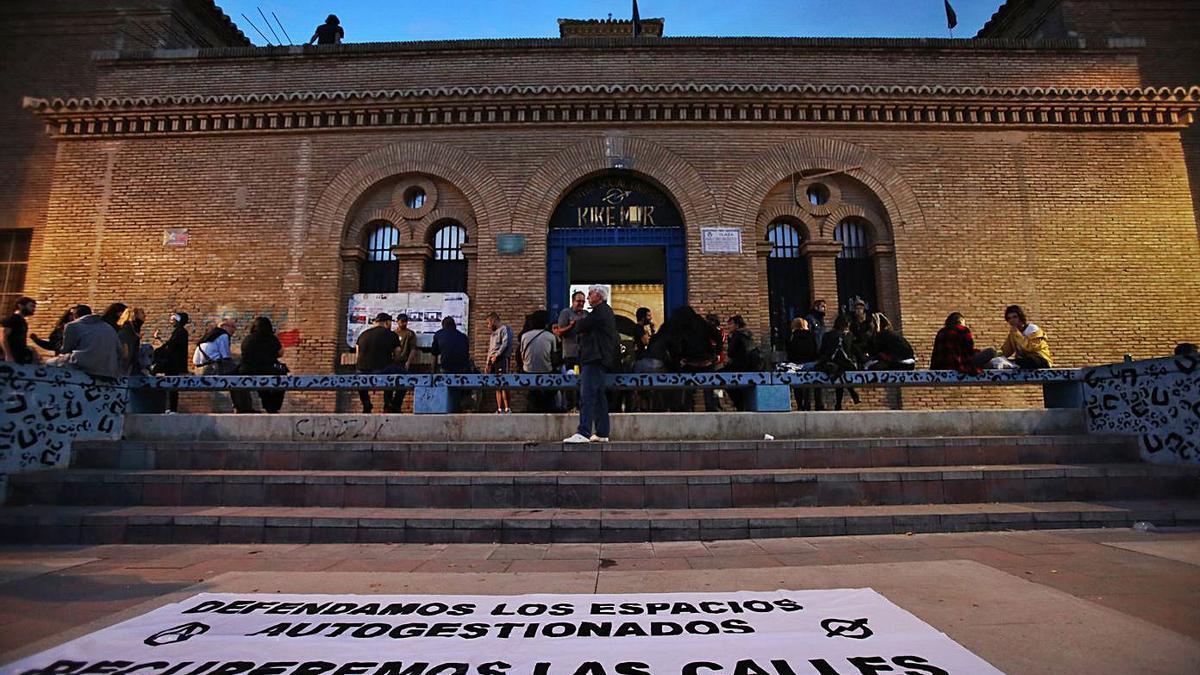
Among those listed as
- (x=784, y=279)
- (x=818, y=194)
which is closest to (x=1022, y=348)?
(x=784, y=279)

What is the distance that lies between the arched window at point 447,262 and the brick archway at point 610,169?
58.3 inches

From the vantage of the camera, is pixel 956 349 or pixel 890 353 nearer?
pixel 956 349

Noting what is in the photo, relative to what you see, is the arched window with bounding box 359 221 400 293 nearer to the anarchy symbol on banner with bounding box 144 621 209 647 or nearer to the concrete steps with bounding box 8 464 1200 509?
the concrete steps with bounding box 8 464 1200 509

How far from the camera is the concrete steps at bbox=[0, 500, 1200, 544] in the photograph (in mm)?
5129

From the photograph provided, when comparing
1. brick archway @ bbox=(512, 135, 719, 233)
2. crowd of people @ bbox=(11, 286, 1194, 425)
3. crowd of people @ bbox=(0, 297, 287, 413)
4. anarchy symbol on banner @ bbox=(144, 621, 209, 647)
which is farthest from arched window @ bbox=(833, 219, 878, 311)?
anarchy symbol on banner @ bbox=(144, 621, 209, 647)

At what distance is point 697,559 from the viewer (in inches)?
173

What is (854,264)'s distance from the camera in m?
12.6

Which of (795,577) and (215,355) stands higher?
(215,355)

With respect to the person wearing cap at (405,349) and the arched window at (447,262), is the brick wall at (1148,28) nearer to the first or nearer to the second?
the arched window at (447,262)

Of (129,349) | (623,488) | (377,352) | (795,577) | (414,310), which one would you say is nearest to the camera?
(795,577)

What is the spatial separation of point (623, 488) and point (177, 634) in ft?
12.4

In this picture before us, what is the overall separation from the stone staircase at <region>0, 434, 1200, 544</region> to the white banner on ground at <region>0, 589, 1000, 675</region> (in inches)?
75.6

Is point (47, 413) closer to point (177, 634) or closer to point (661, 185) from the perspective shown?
point (177, 634)

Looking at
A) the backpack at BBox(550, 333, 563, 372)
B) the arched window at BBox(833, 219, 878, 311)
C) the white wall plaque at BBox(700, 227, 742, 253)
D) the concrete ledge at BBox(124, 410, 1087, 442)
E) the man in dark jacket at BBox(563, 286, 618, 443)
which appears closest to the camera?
the man in dark jacket at BBox(563, 286, 618, 443)
